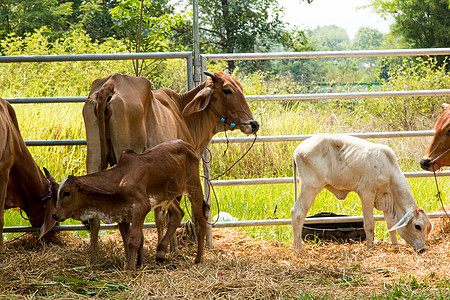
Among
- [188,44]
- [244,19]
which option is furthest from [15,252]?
[244,19]

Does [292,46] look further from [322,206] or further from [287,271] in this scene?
[287,271]

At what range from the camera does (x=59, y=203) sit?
12.6 ft

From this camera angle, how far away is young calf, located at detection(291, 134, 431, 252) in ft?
15.8

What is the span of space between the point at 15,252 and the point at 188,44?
15.8 meters

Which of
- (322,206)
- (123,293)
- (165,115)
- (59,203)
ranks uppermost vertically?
(165,115)

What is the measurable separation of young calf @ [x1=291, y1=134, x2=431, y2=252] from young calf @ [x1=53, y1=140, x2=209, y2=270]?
4.09 ft

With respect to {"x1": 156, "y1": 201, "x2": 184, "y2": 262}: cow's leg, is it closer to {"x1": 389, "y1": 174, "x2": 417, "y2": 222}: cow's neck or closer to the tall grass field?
the tall grass field

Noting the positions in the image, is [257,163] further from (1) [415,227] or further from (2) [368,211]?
(1) [415,227]

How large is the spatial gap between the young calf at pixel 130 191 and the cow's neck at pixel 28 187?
3.60ft

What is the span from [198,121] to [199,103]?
0.89ft

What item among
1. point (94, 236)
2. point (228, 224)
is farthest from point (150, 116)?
point (228, 224)

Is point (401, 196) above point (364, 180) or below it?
below

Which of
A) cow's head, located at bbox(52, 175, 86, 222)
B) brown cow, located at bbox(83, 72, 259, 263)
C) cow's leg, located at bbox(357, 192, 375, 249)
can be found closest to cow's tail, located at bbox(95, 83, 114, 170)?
brown cow, located at bbox(83, 72, 259, 263)

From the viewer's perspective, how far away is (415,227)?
4797mm
